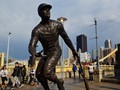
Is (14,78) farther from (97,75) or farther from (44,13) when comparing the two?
(44,13)

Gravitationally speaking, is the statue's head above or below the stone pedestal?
above

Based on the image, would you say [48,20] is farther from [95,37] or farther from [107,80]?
[95,37]

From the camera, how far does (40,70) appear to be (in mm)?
6324

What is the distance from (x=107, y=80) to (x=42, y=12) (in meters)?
15.6

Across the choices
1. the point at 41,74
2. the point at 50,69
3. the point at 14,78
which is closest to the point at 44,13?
the point at 50,69

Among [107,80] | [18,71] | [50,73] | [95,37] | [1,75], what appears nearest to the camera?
[50,73]

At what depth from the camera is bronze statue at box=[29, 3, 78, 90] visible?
6.11 m

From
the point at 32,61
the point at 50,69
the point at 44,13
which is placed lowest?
the point at 50,69

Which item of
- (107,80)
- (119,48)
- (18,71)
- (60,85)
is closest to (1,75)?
(18,71)

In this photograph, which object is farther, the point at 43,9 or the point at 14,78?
the point at 14,78

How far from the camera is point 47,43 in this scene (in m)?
6.50

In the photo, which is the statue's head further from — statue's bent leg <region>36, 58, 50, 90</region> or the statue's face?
statue's bent leg <region>36, 58, 50, 90</region>

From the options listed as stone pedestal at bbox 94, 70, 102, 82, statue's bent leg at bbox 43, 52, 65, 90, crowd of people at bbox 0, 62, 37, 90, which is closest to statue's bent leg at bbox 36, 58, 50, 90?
statue's bent leg at bbox 43, 52, 65, 90

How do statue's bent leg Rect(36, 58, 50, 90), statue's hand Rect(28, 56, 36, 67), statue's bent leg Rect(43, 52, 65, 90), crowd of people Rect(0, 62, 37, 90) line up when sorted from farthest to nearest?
crowd of people Rect(0, 62, 37, 90)
statue's bent leg Rect(36, 58, 50, 90)
statue's bent leg Rect(43, 52, 65, 90)
statue's hand Rect(28, 56, 36, 67)
